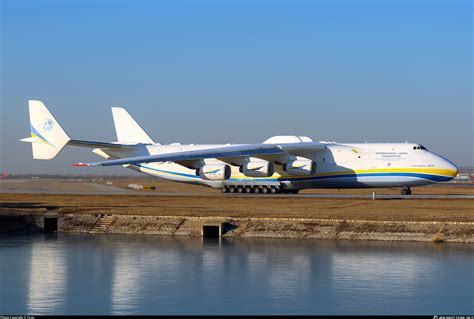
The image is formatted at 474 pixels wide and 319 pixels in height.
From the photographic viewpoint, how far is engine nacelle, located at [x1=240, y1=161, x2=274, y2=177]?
2307 inches

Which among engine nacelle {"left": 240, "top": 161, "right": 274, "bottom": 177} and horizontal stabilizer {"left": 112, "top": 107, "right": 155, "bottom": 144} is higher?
horizontal stabilizer {"left": 112, "top": 107, "right": 155, "bottom": 144}

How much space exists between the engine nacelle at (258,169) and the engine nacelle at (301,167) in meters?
1.33

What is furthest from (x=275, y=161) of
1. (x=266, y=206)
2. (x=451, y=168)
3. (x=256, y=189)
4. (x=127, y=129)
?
(x=127, y=129)

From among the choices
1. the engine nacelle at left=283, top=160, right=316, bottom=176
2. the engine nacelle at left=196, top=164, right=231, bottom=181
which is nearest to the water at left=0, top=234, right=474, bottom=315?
the engine nacelle at left=283, top=160, right=316, bottom=176

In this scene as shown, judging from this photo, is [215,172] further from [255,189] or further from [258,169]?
[255,189]

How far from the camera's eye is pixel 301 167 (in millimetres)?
57812

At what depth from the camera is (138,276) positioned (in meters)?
26.7

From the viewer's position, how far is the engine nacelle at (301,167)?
189ft

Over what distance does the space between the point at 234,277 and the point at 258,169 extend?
3248cm

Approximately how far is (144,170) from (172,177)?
11.8ft

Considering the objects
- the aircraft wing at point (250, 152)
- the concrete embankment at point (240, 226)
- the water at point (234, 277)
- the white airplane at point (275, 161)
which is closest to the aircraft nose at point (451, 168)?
the white airplane at point (275, 161)

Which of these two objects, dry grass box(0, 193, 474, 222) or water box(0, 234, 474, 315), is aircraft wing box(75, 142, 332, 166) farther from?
water box(0, 234, 474, 315)

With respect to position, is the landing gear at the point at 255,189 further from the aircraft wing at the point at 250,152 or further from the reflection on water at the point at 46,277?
the reflection on water at the point at 46,277

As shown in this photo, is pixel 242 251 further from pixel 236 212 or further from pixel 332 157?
pixel 332 157
